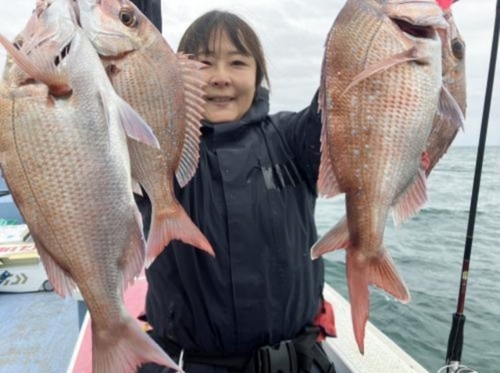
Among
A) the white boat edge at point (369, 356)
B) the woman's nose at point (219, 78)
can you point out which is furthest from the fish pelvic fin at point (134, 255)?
the white boat edge at point (369, 356)

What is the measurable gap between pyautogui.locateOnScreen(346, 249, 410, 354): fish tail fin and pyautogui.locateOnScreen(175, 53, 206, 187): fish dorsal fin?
24.8 inches

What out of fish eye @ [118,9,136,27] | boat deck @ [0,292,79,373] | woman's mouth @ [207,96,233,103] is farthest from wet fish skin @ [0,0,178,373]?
boat deck @ [0,292,79,373]

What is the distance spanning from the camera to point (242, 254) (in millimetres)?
2225

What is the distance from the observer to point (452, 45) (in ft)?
5.13

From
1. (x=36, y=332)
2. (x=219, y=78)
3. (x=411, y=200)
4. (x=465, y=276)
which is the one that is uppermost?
(x=219, y=78)

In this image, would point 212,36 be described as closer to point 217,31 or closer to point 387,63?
point 217,31

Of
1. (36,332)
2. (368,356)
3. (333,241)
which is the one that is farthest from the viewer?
(36,332)

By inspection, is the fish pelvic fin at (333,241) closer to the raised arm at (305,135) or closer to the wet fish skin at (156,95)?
the wet fish skin at (156,95)

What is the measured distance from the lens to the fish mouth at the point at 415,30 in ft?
4.88

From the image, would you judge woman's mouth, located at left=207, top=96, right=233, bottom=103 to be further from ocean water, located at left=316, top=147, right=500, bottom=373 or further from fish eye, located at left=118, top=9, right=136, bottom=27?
ocean water, located at left=316, top=147, right=500, bottom=373

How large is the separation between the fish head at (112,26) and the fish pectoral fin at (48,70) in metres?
0.15

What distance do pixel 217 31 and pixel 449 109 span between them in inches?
48.2

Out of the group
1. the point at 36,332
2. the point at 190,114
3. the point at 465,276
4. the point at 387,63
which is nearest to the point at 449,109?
the point at 387,63

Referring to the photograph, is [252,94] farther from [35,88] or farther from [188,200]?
[35,88]
